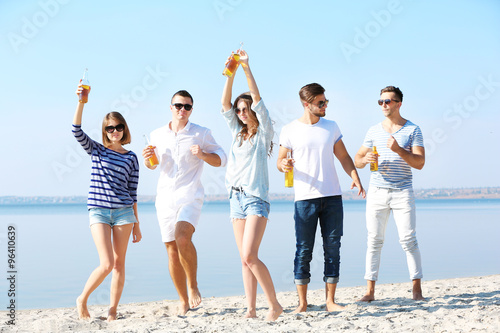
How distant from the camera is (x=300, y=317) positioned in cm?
468

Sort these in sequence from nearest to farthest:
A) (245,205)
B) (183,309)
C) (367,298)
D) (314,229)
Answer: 1. (245,205)
2. (314,229)
3. (183,309)
4. (367,298)

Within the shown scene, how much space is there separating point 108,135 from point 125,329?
5.81 feet

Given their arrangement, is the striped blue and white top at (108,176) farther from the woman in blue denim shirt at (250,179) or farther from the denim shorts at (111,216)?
the woman in blue denim shirt at (250,179)

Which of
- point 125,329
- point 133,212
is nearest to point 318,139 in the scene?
point 133,212

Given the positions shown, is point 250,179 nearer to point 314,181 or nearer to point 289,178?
point 289,178

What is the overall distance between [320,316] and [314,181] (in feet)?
3.98

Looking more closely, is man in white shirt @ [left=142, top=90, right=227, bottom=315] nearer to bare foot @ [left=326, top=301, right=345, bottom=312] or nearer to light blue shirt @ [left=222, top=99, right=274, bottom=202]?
light blue shirt @ [left=222, top=99, right=274, bottom=202]

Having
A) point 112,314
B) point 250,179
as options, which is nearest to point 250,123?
point 250,179

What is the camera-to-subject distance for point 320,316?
15.5 ft

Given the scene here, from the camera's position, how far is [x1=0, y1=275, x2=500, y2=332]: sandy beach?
425 centimetres

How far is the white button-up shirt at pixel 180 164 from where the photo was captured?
5125 mm

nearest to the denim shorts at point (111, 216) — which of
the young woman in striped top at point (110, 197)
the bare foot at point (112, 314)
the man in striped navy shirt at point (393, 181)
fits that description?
the young woman in striped top at point (110, 197)

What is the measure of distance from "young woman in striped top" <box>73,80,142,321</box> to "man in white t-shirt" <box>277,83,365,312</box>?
145 cm

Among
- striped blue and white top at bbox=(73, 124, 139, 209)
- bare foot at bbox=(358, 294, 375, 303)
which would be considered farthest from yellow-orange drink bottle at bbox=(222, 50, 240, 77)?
bare foot at bbox=(358, 294, 375, 303)
